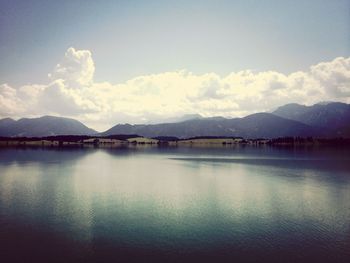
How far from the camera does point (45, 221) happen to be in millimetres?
55906

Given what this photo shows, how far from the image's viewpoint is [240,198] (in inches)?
3108

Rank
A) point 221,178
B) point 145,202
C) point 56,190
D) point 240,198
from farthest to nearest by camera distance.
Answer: point 221,178 → point 56,190 → point 240,198 → point 145,202

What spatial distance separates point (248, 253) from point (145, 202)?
36102 millimetres

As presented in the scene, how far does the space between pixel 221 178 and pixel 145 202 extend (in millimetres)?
51018

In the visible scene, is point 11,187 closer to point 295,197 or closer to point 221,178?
point 221,178

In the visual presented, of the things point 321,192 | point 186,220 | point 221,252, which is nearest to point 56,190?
point 186,220

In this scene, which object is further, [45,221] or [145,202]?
[145,202]

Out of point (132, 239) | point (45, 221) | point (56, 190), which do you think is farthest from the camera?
point (56, 190)

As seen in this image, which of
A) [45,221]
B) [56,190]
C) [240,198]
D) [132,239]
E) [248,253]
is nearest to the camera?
[248,253]

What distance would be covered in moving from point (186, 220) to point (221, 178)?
62.4 meters

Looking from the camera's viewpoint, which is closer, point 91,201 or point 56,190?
point 91,201

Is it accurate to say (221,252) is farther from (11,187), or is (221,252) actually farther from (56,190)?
(11,187)

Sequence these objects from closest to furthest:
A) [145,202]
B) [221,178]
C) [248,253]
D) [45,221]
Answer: [248,253] → [45,221] → [145,202] → [221,178]

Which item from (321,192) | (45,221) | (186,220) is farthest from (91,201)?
(321,192)
